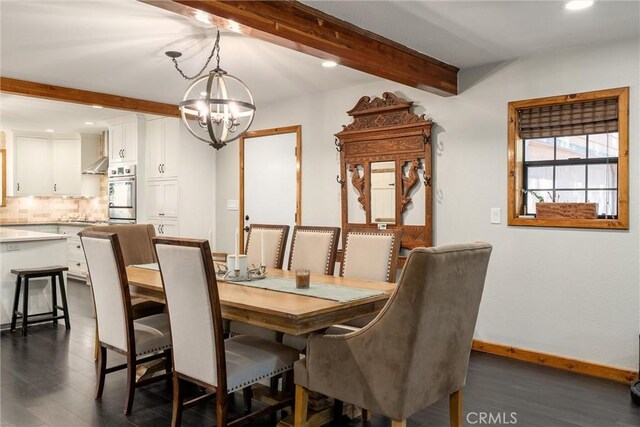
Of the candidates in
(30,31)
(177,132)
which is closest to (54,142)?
(177,132)

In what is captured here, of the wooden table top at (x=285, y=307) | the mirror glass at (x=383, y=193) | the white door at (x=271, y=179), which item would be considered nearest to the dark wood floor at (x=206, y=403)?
the wooden table top at (x=285, y=307)

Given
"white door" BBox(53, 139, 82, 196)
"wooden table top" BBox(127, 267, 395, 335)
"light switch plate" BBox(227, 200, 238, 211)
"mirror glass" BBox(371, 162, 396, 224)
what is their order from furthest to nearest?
"white door" BBox(53, 139, 82, 196) < "light switch plate" BBox(227, 200, 238, 211) < "mirror glass" BBox(371, 162, 396, 224) < "wooden table top" BBox(127, 267, 395, 335)

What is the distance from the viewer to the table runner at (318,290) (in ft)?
8.03

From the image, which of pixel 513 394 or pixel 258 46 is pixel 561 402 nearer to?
pixel 513 394

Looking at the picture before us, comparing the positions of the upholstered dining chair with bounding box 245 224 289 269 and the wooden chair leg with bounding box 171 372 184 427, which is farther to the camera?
the upholstered dining chair with bounding box 245 224 289 269

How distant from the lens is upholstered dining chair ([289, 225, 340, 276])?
3.49m

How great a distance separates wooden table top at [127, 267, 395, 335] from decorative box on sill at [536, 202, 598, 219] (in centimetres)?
163

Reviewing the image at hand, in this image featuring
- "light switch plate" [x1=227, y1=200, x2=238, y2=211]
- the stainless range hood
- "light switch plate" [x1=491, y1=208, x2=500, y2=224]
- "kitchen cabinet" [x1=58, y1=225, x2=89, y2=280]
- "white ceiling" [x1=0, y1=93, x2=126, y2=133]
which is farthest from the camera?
the stainless range hood

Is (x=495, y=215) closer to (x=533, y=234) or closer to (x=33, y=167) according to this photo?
(x=533, y=234)

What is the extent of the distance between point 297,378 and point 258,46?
2.48 meters

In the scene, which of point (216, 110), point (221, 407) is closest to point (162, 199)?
point (216, 110)

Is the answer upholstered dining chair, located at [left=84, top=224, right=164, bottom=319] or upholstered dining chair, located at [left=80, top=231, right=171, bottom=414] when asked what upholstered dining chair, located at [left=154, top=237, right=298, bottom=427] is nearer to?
upholstered dining chair, located at [left=80, top=231, right=171, bottom=414]

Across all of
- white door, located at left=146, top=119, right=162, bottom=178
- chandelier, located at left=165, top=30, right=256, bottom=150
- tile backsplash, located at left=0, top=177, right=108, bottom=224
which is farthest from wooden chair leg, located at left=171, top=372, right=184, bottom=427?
tile backsplash, located at left=0, top=177, right=108, bottom=224

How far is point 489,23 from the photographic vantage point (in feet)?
10.1
